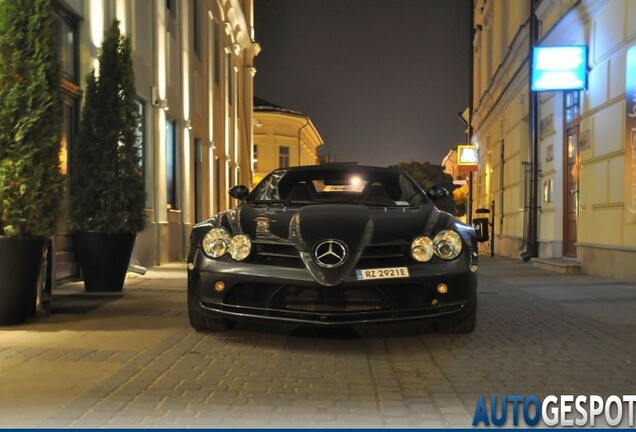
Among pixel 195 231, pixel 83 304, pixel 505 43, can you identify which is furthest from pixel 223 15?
pixel 195 231

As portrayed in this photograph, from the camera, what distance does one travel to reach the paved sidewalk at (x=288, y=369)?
11.8ft

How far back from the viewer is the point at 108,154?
838cm

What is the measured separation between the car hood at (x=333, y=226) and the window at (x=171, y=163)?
11.0 metres

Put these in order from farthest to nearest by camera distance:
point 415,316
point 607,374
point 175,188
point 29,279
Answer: point 175,188 → point 29,279 → point 415,316 → point 607,374

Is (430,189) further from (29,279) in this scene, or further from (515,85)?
(515,85)

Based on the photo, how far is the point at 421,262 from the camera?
4.95 metres

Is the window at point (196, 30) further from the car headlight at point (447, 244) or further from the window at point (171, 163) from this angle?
the car headlight at point (447, 244)

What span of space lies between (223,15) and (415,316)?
23.3 meters

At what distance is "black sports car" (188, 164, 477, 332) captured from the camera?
484 centimetres

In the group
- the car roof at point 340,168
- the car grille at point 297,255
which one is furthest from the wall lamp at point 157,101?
the car grille at point 297,255

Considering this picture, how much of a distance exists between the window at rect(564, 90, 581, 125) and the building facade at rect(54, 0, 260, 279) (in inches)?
315

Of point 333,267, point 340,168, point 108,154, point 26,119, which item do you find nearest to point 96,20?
point 108,154

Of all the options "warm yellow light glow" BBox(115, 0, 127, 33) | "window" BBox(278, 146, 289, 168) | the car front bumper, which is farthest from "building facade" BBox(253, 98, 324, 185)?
the car front bumper

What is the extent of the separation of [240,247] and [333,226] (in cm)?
73
